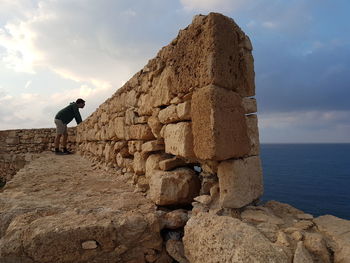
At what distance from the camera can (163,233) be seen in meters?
1.91

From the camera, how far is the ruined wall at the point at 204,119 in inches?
68.6

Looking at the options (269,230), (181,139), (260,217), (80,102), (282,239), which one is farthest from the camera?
(80,102)

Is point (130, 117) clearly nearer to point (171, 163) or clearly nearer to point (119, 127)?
point (119, 127)

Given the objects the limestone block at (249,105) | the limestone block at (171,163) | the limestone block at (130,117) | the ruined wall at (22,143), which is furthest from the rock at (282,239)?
the ruined wall at (22,143)

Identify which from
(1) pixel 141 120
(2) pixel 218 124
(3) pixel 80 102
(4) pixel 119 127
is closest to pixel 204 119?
(2) pixel 218 124

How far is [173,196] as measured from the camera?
2068 millimetres

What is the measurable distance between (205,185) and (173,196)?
304 millimetres

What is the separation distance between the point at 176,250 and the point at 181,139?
87 cm

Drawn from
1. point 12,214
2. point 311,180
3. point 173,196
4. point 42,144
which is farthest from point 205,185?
point 311,180

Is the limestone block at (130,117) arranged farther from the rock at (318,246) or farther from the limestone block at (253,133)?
the rock at (318,246)

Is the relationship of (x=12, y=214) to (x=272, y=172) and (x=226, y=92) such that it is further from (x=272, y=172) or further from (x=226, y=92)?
(x=272, y=172)

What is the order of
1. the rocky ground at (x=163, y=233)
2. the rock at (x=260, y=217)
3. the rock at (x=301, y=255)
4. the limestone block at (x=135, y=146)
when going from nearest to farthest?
the rock at (x=301, y=255), the rocky ground at (x=163, y=233), the rock at (x=260, y=217), the limestone block at (x=135, y=146)

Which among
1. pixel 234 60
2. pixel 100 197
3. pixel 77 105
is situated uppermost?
pixel 77 105

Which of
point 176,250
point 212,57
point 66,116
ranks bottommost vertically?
point 176,250
